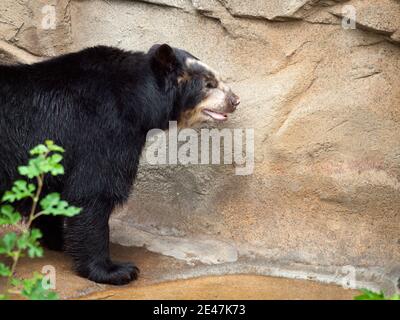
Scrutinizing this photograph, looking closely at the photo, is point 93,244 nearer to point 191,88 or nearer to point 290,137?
point 191,88

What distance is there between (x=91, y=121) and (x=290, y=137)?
1.93 m

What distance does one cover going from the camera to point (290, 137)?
7180 mm

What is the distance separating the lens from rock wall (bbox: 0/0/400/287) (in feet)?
22.8

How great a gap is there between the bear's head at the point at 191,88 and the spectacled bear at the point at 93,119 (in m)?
0.01

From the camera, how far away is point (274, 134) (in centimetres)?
721

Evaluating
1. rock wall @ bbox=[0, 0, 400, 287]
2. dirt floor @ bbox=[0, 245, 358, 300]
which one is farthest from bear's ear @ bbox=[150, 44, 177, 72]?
dirt floor @ bbox=[0, 245, 358, 300]

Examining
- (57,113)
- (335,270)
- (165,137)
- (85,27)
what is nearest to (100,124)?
(57,113)

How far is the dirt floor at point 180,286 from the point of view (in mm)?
6242

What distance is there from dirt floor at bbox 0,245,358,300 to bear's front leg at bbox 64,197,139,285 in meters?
0.08

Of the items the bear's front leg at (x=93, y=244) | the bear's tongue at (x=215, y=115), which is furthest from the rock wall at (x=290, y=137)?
the bear's front leg at (x=93, y=244)

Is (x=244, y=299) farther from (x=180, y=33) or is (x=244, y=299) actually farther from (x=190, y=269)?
(x=180, y=33)

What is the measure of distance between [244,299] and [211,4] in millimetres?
2702

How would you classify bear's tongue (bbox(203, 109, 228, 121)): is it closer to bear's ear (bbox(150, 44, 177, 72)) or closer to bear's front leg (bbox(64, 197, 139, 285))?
bear's ear (bbox(150, 44, 177, 72))

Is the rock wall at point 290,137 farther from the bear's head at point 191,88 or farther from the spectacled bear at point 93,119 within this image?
the spectacled bear at point 93,119
